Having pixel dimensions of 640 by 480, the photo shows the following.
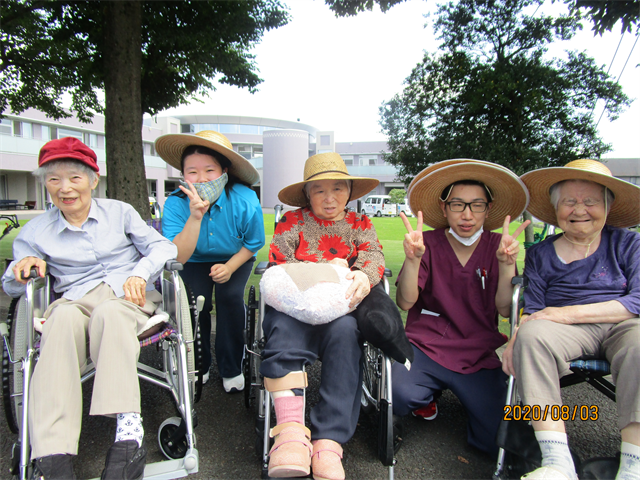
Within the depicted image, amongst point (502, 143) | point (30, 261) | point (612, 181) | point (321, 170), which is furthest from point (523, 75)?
point (30, 261)

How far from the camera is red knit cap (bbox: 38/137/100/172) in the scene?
80.3 inches

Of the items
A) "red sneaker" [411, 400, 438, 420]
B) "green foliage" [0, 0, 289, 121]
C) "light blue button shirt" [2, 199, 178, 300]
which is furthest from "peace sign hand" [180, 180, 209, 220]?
"green foliage" [0, 0, 289, 121]

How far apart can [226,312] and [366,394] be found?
103cm

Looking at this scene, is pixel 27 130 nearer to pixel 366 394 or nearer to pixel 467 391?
pixel 366 394

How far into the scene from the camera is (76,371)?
165 centimetres

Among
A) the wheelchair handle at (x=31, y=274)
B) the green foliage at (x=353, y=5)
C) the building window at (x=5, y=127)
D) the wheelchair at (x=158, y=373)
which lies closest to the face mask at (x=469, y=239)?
the wheelchair at (x=158, y=373)

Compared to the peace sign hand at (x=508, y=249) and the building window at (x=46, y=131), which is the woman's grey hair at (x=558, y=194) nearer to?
the peace sign hand at (x=508, y=249)

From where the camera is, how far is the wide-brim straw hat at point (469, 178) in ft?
7.11

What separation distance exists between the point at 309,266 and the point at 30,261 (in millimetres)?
1333

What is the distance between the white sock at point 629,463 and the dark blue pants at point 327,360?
99cm

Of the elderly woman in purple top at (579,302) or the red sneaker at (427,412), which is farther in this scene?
the red sneaker at (427,412)

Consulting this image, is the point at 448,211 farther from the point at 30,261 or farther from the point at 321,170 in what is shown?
the point at 30,261

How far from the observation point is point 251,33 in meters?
6.16
